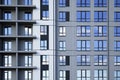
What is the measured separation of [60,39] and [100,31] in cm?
477

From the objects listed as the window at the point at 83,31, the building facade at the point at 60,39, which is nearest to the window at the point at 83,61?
the building facade at the point at 60,39

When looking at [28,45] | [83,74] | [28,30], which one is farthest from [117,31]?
[28,45]

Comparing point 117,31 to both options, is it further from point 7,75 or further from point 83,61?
point 7,75

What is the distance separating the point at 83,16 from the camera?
30000mm

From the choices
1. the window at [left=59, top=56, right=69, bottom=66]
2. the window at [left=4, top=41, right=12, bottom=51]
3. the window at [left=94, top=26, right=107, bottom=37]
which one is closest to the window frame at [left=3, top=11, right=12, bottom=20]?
the window at [left=4, top=41, right=12, bottom=51]

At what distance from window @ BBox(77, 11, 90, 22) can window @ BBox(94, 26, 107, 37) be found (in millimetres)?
1469

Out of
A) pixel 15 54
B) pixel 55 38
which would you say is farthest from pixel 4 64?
pixel 55 38

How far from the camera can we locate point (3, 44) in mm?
29891

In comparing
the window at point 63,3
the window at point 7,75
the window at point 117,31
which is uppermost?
the window at point 63,3

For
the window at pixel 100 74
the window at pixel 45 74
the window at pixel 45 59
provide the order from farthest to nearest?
the window at pixel 100 74
the window at pixel 45 59
the window at pixel 45 74

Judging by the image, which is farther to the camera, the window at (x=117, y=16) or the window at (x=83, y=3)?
the window at (x=83, y=3)

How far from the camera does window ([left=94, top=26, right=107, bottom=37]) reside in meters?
29.9

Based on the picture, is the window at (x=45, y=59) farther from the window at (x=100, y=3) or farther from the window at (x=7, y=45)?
the window at (x=100, y=3)

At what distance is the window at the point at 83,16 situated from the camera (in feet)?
98.3
